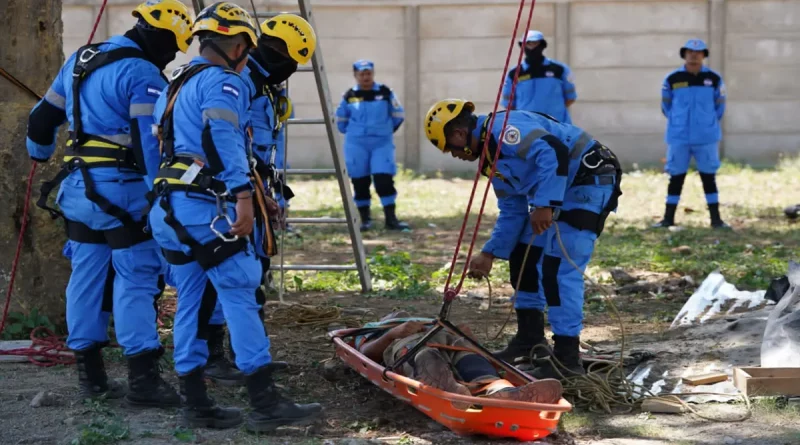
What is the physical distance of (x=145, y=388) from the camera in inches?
215

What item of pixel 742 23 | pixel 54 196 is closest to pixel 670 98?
pixel 742 23

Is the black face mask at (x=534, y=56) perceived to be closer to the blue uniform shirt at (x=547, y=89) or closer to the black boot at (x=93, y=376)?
the blue uniform shirt at (x=547, y=89)

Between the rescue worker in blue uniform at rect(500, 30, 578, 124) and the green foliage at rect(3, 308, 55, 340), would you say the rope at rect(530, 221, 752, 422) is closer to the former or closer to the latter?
the green foliage at rect(3, 308, 55, 340)

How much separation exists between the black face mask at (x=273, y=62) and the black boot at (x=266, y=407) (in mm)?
1945

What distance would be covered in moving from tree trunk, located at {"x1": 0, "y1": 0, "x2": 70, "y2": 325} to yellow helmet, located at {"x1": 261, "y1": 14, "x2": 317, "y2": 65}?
1.83 meters

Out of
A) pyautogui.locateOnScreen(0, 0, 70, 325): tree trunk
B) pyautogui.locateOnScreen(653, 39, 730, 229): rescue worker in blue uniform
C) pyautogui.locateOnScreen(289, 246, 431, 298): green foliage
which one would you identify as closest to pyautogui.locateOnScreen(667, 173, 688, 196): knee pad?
pyautogui.locateOnScreen(653, 39, 730, 229): rescue worker in blue uniform

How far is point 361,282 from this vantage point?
29.4 ft

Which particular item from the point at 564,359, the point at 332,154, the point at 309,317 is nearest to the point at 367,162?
the point at 332,154

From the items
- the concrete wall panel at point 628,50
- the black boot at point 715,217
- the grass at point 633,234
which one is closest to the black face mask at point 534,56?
the grass at point 633,234

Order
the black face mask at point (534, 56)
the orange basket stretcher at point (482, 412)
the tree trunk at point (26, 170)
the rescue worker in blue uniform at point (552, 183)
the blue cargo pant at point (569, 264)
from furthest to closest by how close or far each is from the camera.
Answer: the black face mask at point (534, 56) → the tree trunk at point (26, 170) → the blue cargo pant at point (569, 264) → the rescue worker in blue uniform at point (552, 183) → the orange basket stretcher at point (482, 412)

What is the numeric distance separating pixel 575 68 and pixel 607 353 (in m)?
13.5

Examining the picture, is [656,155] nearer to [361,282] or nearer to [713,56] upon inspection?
[713,56]

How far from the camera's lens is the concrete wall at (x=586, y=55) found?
19.0 metres

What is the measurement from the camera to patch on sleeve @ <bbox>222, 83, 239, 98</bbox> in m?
4.78
